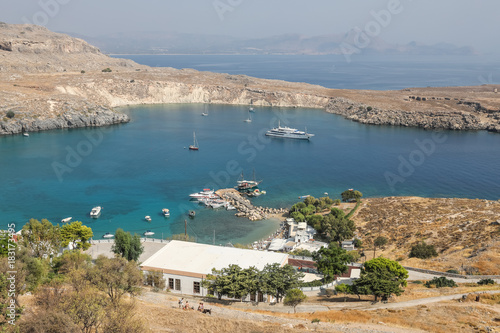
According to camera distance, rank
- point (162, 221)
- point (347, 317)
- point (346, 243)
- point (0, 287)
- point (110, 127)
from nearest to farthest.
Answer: point (0, 287), point (347, 317), point (346, 243), point (162, 221), point (110, 127)

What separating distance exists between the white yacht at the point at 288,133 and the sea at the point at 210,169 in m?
2.06

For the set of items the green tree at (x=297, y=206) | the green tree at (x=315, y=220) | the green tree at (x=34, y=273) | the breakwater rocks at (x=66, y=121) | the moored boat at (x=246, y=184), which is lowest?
the green tree at (x=315, y=220)

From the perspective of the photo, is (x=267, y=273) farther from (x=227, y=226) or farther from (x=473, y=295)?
(x=227, y=226)

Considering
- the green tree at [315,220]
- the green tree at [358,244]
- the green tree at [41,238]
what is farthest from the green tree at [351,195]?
the green tree at [41,238]

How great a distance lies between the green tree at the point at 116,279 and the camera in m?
24.1

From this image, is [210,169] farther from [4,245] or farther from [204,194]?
[4,245]

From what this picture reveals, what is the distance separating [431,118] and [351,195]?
7414cm

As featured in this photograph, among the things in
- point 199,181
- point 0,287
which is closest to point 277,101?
point 199,181

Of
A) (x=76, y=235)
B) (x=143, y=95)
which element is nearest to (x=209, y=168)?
Answer: (x=76, y=235)

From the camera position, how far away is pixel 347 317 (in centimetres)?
2508

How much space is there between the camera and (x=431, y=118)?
12306 cm

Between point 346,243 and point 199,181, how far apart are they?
31271 mm

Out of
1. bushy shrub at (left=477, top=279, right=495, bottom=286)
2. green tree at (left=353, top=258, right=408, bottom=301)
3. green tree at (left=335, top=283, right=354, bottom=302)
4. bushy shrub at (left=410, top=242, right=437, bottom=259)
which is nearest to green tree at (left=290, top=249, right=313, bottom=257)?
green tree at (left=335, top=283, right=354, bottom=302)

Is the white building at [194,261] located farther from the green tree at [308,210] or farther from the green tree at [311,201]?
the green tree at [311,201]
